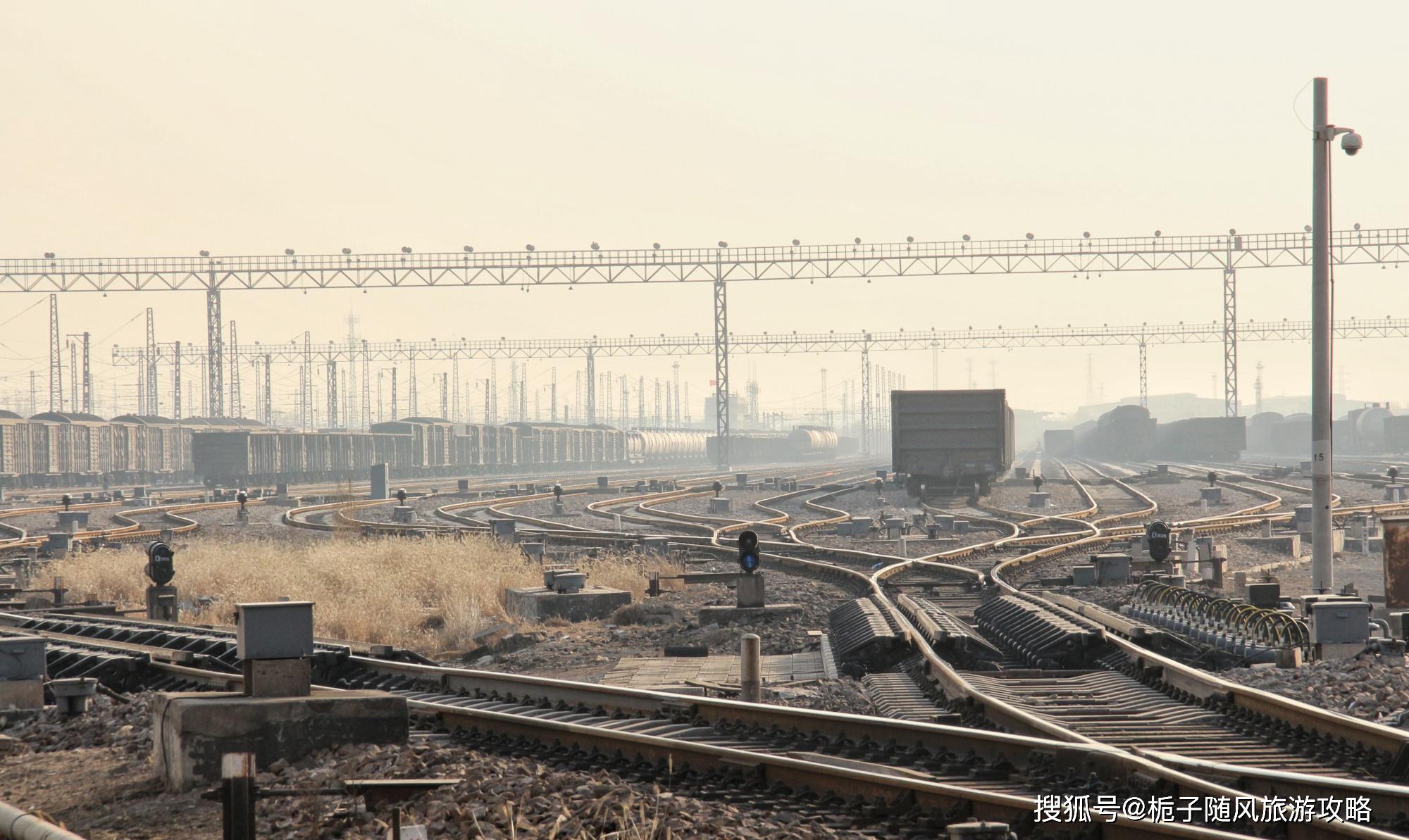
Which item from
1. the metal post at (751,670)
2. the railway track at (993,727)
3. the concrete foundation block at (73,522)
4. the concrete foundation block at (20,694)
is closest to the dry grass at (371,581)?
the railway track at (993,727)

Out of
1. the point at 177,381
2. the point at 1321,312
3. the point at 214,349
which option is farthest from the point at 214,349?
the point at 1321,312

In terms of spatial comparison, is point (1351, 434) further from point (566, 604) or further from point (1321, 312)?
point (566, 604)

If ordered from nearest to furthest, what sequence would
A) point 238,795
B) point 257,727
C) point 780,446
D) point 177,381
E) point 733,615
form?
1. point 238,795
2. point 257,727
3. point 733,615
4. point 177,381
5. point 780,446

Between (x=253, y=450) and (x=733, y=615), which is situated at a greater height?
(x=253, y=450)

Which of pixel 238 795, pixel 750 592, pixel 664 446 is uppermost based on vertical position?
pixel 238 795

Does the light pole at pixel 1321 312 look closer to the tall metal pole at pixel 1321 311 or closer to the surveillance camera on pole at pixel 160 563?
the tall metal pole at pixel 1321 311

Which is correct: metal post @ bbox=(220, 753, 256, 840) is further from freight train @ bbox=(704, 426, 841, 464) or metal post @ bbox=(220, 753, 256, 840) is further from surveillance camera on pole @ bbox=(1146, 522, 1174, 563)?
freight train @ bbox=(704, 426, 841, 464)

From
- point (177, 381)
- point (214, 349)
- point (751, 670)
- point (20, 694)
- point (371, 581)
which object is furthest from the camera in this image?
point (177, 381)

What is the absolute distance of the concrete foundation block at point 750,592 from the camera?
48.7 feet

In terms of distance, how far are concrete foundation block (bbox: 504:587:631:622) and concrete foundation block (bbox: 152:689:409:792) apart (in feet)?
28.1

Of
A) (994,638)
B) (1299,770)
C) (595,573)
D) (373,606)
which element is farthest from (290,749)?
(595,573)

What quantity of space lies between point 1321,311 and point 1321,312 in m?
0.02

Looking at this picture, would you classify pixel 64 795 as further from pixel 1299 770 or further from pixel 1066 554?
pixel 1066 554

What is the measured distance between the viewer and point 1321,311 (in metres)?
15.3
